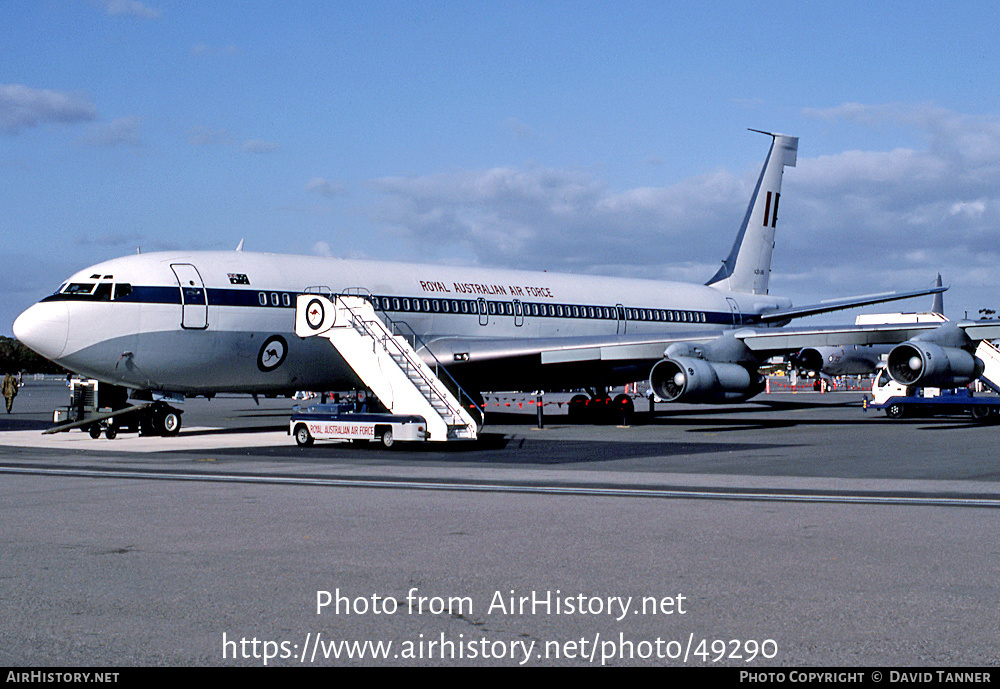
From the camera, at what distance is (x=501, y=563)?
826 cm

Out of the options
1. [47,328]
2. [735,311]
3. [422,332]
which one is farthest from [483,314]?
[735,311]

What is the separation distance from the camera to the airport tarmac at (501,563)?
5.79 meters

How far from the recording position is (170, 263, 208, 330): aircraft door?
2530 centimetres

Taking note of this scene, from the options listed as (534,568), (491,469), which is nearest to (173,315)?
(491,469)

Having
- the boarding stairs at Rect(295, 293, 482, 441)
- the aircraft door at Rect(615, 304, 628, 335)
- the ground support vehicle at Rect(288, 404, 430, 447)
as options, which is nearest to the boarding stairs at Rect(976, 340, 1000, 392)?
the aircraft door at Rect(615, 304, 628, 335)

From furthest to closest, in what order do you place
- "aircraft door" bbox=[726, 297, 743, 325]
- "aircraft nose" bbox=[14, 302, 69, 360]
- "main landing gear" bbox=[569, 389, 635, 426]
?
1. "aircraft door" bbox=[726, 297, 743, 325]
2. "main landing gear" bbox=[569, 389, 635, 426]
3. "aircraft nose" bbox=[14, 302, 69, 360]

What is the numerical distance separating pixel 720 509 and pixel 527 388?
70.3 feet

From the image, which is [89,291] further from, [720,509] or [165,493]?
[720,509]

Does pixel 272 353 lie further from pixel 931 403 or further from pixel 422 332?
pixel 931 403

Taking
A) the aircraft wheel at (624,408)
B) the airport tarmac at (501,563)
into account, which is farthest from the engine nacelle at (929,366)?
the airport tarmac at (501,563)

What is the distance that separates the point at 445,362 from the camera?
30000 mm

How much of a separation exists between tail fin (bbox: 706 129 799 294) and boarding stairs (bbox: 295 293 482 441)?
20.3 m

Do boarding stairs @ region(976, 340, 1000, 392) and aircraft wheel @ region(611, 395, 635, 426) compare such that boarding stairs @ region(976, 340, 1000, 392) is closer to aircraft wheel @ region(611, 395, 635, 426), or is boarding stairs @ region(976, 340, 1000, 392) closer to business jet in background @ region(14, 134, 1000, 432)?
business jet in background @ region(14, 134, 1000, 432)

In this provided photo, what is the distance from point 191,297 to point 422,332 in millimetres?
7246
